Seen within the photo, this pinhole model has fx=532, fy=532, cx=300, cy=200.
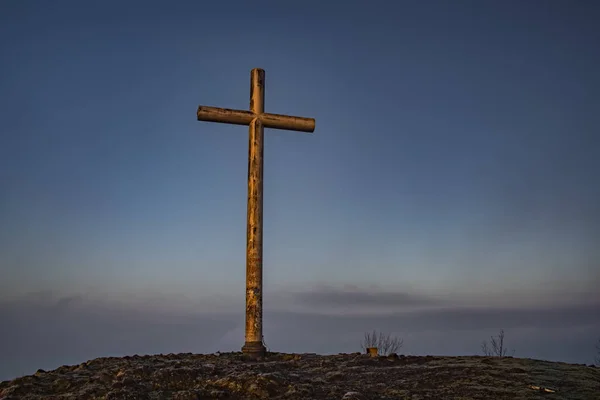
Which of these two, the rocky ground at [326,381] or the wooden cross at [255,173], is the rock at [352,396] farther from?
the wooden cross at [255,173]

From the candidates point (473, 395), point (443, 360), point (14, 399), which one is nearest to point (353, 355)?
point (443, 360)

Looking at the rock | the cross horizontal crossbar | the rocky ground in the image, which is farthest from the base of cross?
the cross horizontal crossbar

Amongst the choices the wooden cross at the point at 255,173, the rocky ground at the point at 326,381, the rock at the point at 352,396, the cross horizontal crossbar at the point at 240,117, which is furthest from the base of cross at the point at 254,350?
the cross horizontal crossbar at the point at 240,117

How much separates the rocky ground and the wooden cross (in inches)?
71.0

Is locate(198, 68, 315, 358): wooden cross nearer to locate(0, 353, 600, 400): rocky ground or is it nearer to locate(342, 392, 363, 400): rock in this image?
locate(0, 353, 600, 400): rocky ground

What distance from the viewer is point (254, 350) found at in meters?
10.5

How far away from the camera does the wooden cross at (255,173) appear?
1080 cm

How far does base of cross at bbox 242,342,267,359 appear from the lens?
1045 cm

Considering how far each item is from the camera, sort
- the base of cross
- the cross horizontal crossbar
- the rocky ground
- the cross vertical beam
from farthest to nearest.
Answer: the cross horizontal crossbar < the cross vertical beam < the base of cross < the rocky ground

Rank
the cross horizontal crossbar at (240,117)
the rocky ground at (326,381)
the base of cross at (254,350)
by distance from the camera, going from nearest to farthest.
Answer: the rocky ground at (326,381) < the base of cross at (254,350) < the cross horizontal crossbar at (240,117)

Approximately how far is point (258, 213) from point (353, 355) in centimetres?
344

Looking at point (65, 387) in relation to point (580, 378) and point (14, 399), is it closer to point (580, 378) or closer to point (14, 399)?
point (14, 399)

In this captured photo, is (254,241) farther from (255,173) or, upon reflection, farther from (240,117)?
(240,117)

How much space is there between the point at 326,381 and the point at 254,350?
3334 mm
